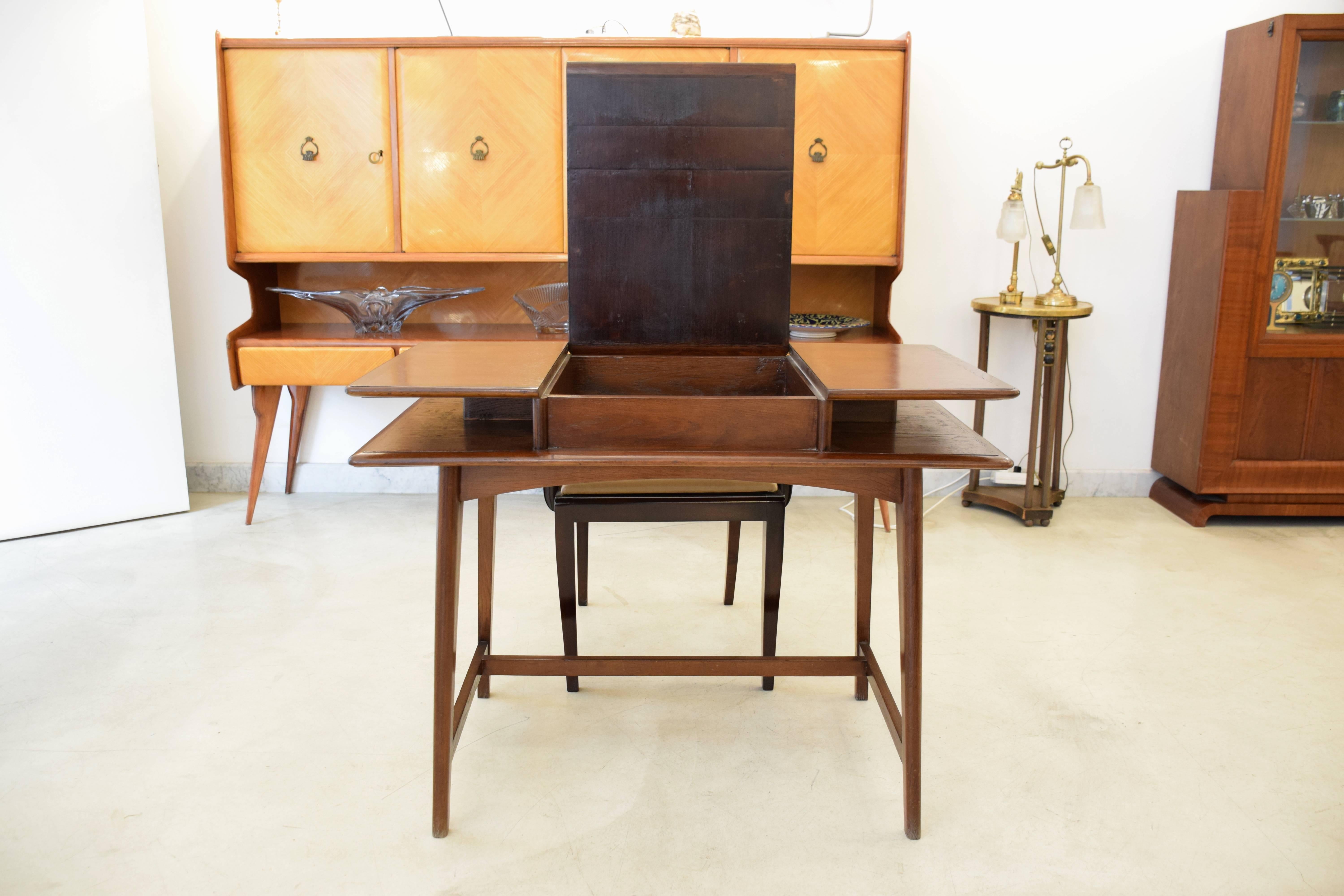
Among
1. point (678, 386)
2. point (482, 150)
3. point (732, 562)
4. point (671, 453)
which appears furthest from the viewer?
point (482, 150)

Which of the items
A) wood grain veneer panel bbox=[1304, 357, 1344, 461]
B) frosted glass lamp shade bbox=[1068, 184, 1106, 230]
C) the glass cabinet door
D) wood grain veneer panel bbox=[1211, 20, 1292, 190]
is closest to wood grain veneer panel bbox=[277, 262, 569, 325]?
frosted glass lamp shade bbox=[1068, 184, 1106, 230]

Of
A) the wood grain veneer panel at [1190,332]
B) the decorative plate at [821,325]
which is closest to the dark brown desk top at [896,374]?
the decorative plate at [821,325]

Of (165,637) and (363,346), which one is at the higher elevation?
(363,346)

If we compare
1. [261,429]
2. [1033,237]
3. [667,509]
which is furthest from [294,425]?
[1033,237]

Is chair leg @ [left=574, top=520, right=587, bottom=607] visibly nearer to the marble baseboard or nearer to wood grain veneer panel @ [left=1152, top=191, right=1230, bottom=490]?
the marble baseboard

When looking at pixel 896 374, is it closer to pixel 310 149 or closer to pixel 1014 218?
pixel 1014 218

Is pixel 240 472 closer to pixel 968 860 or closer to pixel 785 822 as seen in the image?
pixel 785 822

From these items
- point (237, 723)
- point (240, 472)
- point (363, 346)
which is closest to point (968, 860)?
point (237, 723)

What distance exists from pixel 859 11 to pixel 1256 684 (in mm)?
2543

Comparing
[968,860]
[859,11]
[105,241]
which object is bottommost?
[968,860]

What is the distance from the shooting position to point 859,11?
3.57 m

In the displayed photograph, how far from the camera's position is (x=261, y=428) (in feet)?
11.6

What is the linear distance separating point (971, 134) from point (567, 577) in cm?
247

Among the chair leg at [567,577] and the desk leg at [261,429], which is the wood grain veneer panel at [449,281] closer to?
the desk leg at [261,429]
